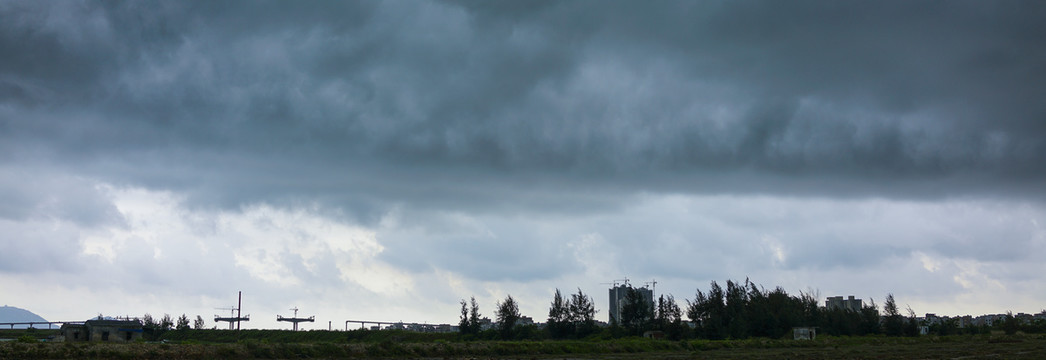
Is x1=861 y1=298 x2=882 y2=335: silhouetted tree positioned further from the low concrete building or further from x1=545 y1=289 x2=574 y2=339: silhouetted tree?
the low concrete building

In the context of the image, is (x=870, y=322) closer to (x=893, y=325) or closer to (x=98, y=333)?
(x=893, y=325)

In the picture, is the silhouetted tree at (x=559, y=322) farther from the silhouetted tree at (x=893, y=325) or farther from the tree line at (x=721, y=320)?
the silhouetted tree at (x=893, y=325)

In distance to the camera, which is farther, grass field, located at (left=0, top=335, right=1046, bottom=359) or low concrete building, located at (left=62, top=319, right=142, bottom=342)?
low concrete building, located at (left=62, top=319, right=142, bottom=342)

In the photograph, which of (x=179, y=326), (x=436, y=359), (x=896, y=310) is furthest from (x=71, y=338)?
(x=896, y=310)

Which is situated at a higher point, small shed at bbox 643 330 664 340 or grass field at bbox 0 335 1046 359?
grass field at bbox 0 335 1046 359

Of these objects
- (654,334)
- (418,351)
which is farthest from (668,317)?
(418,351)

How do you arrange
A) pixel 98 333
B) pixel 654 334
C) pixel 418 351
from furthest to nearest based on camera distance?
pixel 654 334, pixel 98 333, pixel 418 351

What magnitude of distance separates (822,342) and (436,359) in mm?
56239

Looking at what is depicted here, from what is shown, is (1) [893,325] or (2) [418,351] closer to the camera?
(2) [418,351]

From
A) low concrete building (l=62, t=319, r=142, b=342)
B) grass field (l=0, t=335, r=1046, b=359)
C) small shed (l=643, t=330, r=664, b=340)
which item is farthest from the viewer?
small shed (l=643, t=330, r=664, b=340)

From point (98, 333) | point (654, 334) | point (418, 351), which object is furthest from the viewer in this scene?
point (654, 334)

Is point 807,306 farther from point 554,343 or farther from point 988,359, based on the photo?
point 988,359

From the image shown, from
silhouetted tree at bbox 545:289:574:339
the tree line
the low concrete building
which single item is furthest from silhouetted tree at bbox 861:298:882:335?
the low concrete building

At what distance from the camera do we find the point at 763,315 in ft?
407
